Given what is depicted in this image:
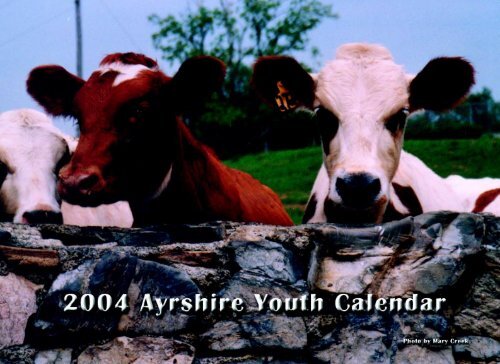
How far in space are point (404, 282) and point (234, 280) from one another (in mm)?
715

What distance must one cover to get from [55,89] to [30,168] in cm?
53

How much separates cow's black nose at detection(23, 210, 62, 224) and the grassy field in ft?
30.3

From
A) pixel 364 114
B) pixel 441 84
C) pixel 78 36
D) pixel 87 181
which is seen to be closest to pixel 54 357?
pixel 87 181

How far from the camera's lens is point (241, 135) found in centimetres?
3725

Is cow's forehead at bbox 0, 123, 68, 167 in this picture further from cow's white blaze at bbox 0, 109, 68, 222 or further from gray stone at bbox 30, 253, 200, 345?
gray stone at bbox 30, 253, 200, 345

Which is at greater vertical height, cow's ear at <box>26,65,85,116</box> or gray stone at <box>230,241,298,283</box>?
cow's ear at <box>26,65,85,116</box>

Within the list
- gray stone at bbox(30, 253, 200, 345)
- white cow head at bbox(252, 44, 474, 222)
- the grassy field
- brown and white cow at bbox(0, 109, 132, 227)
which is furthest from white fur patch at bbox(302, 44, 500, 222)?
the grassy field

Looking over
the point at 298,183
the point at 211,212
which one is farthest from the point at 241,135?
the point at 211,212

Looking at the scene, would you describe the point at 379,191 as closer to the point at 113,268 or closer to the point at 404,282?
the point at 404,282

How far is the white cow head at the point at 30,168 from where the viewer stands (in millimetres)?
4137

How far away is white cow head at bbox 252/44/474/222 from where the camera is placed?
3.68 meters

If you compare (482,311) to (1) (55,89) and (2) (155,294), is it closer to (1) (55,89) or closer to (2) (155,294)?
(2) (155,294)

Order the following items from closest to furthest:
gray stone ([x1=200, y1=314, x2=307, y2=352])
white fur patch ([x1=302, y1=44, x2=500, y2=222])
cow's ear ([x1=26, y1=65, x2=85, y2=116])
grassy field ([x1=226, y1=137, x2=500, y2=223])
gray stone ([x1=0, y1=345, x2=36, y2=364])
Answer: gray stone ([x1=0, y1=345, x2=36, y2=364]), gray stone ([x1=200, y1=314, x2=307, y2=352]), white fur patch ([x1=302, y1=44, x2=500, y2=222]), cow's ear ([x1=26, y1=65, x2=85, y2=116]), grassy field ([x1=226, y1=137, x2=500, y2=223])

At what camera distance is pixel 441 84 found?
4.34 meters
